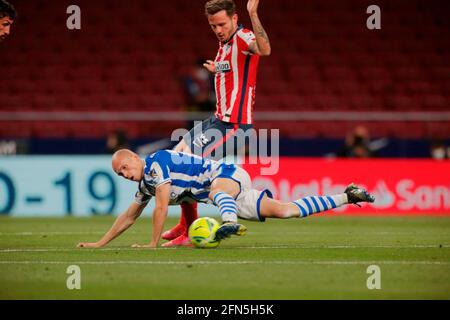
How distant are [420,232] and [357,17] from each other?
13501 millimetres

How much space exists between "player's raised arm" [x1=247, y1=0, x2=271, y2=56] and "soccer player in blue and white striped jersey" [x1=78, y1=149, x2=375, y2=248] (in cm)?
125

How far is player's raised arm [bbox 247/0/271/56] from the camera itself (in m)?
9.20

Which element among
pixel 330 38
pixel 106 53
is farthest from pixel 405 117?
pixel 106 53

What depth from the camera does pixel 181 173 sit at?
374 inches

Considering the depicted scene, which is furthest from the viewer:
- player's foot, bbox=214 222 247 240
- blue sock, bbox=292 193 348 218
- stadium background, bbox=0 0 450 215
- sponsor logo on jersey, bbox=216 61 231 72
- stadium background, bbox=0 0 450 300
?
stadium background, bbox=0 0 450 215

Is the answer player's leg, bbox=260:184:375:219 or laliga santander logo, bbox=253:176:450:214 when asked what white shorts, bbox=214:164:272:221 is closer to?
player's leg, bbox=260:184:375:219

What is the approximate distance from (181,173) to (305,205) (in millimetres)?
1334

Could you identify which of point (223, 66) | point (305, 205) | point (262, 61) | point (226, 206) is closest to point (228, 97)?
point (223, 66)

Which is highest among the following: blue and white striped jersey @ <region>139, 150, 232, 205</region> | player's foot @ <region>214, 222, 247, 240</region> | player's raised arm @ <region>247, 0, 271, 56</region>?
player's raised arm @ <region>247, 0, 271, 56</region>

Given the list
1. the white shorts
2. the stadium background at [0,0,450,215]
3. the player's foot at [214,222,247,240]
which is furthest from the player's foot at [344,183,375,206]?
the stadium background at [0,0,450,215]

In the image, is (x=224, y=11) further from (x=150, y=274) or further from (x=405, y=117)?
(x=405, y=117)

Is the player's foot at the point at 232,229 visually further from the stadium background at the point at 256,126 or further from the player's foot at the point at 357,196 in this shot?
the player's foot at the point at 357,196

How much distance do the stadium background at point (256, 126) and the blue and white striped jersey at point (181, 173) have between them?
2.10 ft

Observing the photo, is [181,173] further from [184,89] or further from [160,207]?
[184,89]
